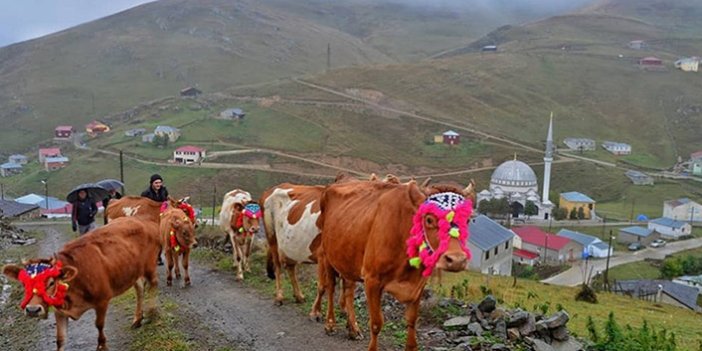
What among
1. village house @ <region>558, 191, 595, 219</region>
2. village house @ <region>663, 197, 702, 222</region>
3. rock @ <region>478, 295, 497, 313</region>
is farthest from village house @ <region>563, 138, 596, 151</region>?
rock @ <region>478, 295, 497, 313</region>

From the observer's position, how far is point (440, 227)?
5.62 meters

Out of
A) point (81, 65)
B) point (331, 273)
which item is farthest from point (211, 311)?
point (81, 65)

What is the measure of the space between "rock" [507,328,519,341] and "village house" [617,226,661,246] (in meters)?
61.8

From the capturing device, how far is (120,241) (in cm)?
862

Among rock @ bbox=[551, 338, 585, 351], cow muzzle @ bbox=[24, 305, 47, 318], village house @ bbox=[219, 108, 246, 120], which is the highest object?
cow muzzle @ bbox=[24, 305, 47, 318]

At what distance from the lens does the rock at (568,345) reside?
8.24 m

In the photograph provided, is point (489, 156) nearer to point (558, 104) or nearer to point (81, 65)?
point (558, 104)

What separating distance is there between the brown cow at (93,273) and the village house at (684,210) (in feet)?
253

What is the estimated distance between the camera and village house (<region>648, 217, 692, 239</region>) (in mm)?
66562

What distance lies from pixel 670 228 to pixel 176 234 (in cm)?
6863

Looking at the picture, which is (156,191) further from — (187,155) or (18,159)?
(18,159)

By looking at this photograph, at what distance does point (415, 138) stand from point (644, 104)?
58994 millimetres

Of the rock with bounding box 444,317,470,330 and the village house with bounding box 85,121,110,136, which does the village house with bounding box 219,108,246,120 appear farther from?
the rock with bounding box 444,317,470,330

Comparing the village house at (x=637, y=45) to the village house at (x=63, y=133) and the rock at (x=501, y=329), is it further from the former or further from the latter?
the rock at (x=501, y=329)
